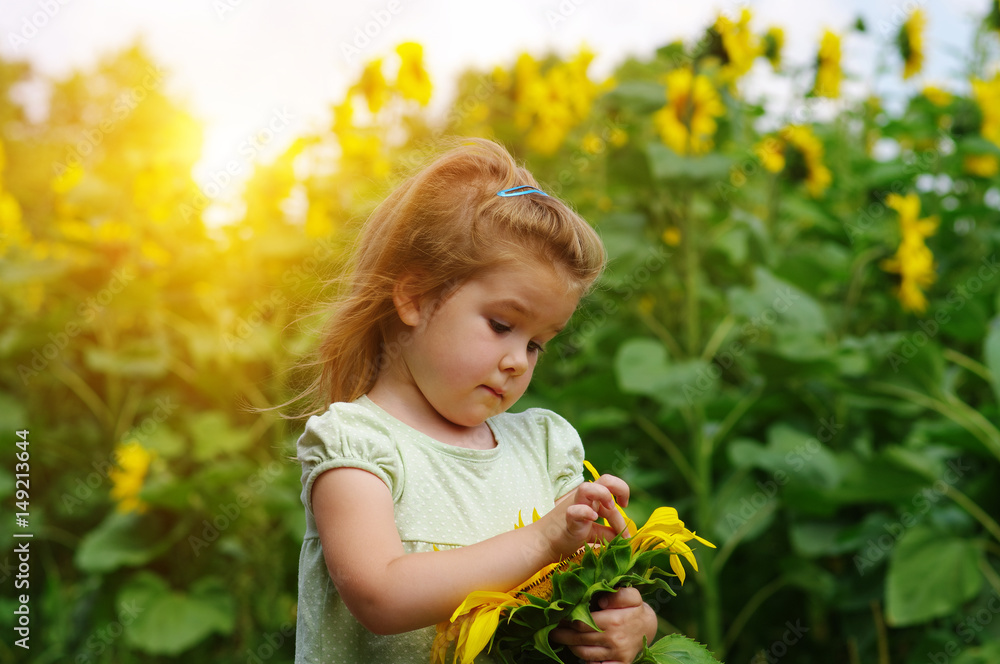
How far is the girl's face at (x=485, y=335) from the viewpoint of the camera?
893 millimetres

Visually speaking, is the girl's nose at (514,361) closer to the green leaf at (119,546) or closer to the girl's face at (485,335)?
the girl's face at (485,335)

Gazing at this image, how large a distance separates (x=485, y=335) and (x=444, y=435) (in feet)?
0.44

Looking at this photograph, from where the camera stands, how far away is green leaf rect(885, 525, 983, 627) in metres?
1.93

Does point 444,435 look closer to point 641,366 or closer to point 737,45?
point 641,366

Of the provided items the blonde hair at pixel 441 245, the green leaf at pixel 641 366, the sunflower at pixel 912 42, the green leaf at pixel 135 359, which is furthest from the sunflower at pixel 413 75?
the sunflower at pixel 912 42

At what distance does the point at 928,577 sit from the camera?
197cm

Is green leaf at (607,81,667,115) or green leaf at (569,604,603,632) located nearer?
green leaf at (569,604,603,632)

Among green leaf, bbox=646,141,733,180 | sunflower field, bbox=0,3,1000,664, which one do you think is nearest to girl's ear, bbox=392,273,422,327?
sunflower field, bbox=0,3,1000,664

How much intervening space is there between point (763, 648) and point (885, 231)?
4.37 ft

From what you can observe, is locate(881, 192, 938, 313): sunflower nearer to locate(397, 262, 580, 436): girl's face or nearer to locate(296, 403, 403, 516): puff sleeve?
locate(397, 262, 580, 436): girl's face

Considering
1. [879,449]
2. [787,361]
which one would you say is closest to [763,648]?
[879,449]

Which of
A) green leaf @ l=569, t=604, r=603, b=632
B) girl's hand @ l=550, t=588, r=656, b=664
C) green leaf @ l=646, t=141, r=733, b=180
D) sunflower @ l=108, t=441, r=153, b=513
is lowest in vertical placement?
sunflower @ l=108, t=441, r=153, b=513

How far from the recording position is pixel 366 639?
0.91 m

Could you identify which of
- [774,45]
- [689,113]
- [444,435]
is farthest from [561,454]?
[774,45]
